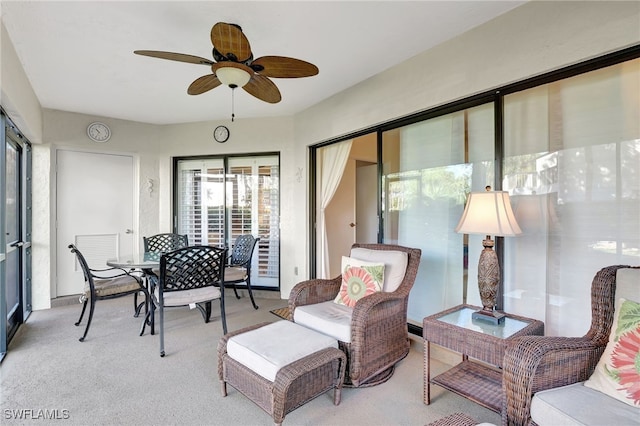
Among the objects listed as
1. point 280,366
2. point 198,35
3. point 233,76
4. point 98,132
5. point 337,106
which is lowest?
point 280,366

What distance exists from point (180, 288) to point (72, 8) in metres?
2.26

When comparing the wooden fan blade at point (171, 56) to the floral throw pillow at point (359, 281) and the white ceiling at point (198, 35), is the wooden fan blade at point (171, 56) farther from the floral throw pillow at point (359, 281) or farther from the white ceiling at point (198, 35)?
the floral throw pillow at point (359, 281)

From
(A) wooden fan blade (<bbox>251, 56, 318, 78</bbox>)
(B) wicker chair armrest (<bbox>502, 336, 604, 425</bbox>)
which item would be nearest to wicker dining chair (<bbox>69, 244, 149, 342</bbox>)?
(A) wooden fan blade (<bbox>251, 56, 318, 78</bbox>)

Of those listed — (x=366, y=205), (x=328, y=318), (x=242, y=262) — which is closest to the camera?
(x=328, y=318)

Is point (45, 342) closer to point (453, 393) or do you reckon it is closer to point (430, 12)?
point (453, 393)

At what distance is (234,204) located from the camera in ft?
16.1

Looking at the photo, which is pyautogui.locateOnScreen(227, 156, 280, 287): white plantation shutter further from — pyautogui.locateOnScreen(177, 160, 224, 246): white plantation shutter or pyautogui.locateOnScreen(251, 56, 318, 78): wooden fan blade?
pyautogui.locateOnScreen(251, 56, 318, 78): wooden fan blade

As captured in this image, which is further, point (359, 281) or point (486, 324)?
point (359, 281)

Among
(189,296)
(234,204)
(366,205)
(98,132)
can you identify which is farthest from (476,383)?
(98,132)

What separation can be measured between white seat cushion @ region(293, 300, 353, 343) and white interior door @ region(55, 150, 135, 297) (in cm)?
365

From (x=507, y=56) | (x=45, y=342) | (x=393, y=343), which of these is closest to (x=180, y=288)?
(x=45, y=342)

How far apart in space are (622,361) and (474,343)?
63 centimetres

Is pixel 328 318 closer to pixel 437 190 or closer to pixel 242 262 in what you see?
pixel 437 190

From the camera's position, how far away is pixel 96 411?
1948 mm
